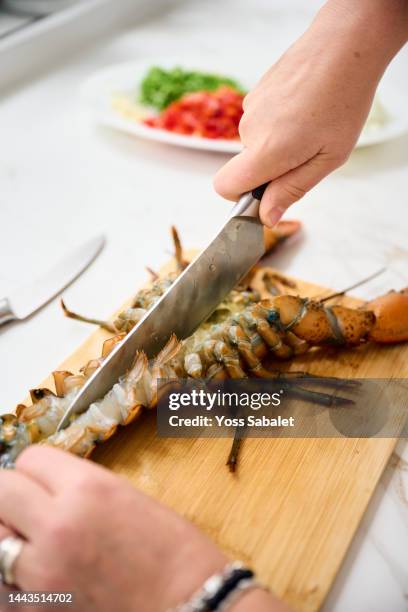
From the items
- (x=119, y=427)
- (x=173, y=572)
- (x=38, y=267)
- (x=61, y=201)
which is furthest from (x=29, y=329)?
(x=173, y=572)

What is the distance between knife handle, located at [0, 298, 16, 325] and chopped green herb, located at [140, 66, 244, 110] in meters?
1.35

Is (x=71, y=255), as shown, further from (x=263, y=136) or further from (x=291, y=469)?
(x=291, y=469)

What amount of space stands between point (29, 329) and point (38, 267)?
11.8 inches

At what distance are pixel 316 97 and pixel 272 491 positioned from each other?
853 mm

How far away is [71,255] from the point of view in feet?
6.27

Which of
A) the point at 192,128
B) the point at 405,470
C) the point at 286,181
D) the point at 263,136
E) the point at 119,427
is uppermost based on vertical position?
the point at 263,136

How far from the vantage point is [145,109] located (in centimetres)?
272

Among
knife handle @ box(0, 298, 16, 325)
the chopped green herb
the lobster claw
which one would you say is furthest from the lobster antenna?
the chopped green herb

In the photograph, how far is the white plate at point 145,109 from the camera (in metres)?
2.35

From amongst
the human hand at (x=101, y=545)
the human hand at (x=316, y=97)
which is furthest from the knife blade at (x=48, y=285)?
the human hand at (x=101, y=545)

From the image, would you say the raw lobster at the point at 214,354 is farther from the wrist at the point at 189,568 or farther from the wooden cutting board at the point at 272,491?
the wrist at the point at 189,568

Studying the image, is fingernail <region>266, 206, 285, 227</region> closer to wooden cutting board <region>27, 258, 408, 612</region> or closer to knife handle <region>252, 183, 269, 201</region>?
knife handle <region>252, 183, 269, 201</region>

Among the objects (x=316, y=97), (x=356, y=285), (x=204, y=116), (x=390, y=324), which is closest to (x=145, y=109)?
(x=204, y=116)

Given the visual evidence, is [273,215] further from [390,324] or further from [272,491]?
[272,491]
